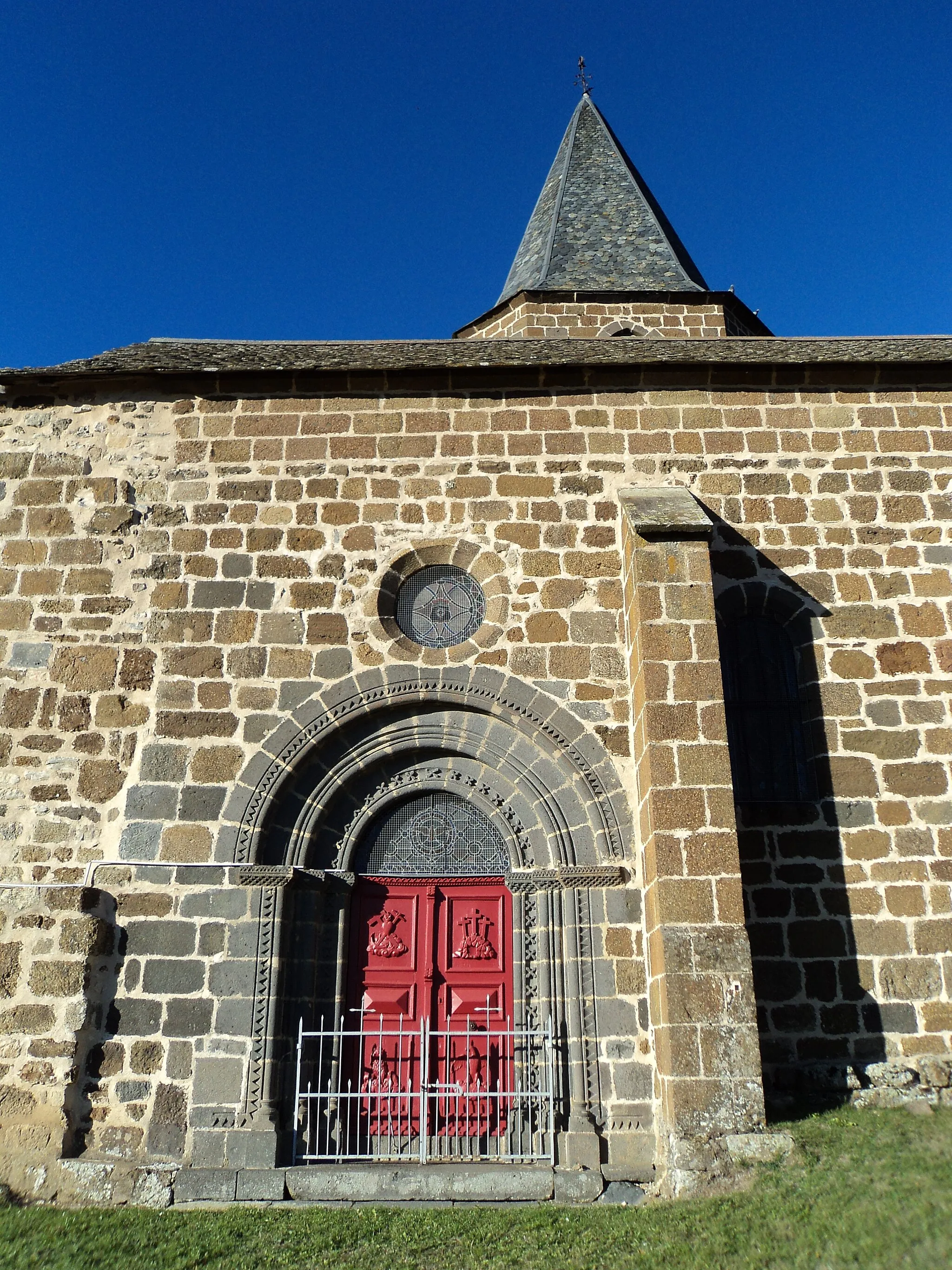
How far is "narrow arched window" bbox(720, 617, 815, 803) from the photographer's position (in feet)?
24.2

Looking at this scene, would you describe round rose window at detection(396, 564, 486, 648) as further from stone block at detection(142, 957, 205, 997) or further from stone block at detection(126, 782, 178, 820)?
stone block at detection(142, 957, 205, 997)

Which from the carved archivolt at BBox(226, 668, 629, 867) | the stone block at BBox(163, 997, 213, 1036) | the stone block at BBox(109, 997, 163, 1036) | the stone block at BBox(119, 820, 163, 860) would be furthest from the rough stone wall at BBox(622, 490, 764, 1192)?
the stone block at BBox(119, 820, 163, 860)

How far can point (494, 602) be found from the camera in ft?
25.4

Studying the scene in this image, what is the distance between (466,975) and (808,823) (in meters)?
2.83

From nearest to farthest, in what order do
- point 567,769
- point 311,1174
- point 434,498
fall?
point 311,1174 < point 567,769 < point 434,498

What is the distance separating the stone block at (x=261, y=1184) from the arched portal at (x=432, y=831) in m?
0.35

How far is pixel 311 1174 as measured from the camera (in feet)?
20.3

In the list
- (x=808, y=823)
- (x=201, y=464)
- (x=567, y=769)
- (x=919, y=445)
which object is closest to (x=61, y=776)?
(x=201, y=464)

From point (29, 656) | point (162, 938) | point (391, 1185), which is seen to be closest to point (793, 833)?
point (391, 1185)

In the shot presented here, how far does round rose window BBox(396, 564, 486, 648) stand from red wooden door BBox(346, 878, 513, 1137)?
1961 millimetres

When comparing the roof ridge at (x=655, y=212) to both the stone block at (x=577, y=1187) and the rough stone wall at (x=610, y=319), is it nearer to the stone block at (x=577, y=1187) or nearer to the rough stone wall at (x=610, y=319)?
the rough stone wall at (x=610, y=319)

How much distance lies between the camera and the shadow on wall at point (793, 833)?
659 cm

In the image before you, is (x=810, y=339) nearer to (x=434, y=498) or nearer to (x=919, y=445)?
(x=919, y=445)

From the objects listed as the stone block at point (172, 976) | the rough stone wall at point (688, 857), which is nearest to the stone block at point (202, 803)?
the stone block at point (172, 976)
